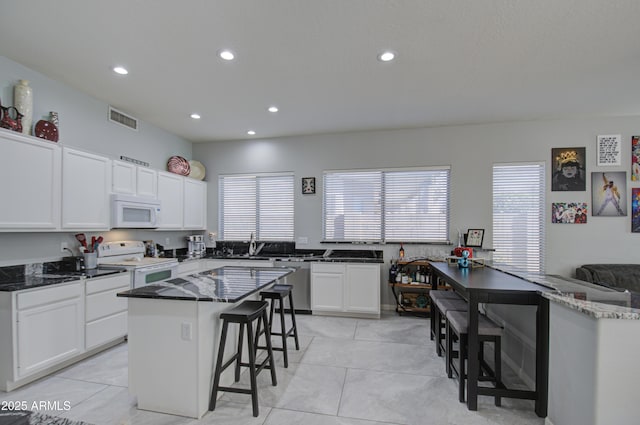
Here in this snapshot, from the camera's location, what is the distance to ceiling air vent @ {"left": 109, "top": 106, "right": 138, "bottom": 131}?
148 inches

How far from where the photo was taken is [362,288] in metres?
4.29

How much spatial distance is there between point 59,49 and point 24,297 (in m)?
2.17

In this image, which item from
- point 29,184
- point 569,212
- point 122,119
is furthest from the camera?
point 569,212

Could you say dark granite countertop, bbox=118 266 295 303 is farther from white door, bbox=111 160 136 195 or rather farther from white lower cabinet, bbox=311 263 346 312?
white door, bbox=111 160 136 195

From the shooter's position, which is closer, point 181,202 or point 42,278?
point 42,278

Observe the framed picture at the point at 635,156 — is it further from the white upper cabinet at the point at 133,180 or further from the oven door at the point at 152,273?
the white upper cabinet at the point at 133,180

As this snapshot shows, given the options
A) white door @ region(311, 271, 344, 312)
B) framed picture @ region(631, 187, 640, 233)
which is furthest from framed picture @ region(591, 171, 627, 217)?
white door @ region(311, 271, 344, 312)

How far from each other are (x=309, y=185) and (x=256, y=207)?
1.08 meters

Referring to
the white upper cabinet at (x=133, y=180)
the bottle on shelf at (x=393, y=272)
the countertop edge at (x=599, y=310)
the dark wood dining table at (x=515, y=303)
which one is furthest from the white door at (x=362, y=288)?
the white upper cabinet at (x=133, y=180)

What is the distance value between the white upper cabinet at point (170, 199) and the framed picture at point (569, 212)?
18.9ft

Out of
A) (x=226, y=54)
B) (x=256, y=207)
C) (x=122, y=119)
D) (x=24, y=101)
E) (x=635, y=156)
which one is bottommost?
(x=256, y=207)

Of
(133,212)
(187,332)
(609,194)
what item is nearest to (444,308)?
(187,332)

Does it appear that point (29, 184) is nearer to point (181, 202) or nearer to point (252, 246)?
point (181, 202)

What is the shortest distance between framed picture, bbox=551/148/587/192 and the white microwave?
19.1 feet
